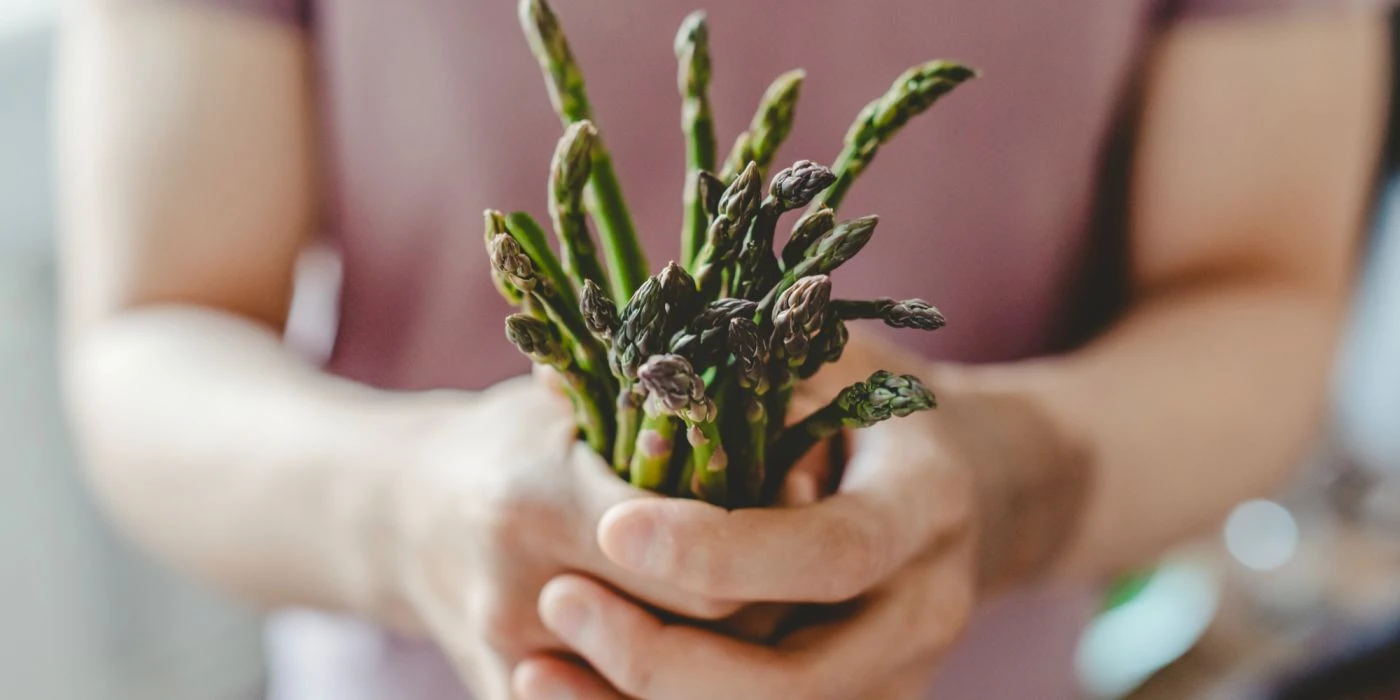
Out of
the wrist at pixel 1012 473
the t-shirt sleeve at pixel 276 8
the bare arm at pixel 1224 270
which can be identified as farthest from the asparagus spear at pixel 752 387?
the t-shirt sleeve at pixel 276 8

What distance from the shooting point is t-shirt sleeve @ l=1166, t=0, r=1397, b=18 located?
0.54 metres

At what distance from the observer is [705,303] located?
0.96 feet

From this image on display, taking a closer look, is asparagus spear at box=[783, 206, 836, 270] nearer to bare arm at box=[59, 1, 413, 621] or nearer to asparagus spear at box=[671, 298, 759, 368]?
asparagus spear at box=[671, 298, 759, 368]

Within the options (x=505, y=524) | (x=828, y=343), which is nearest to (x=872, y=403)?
(x=828, y=343)

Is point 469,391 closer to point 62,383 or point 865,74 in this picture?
point 865,74

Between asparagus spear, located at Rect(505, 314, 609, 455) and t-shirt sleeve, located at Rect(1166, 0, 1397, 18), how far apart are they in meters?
0.42

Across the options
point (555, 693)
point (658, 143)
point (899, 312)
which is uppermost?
point (658, 143)

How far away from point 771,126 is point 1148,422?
297 mm

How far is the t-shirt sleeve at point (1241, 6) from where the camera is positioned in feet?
1.77

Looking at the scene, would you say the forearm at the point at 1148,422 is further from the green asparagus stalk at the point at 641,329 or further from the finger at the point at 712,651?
the green asparagus stalk at the point at 641,329

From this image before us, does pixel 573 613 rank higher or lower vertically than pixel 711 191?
lower

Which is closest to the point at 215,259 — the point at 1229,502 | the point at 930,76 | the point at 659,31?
the point at 659,31

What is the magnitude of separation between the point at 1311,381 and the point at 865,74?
0.31 metres

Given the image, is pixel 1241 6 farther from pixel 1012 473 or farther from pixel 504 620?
pixel 504 620
